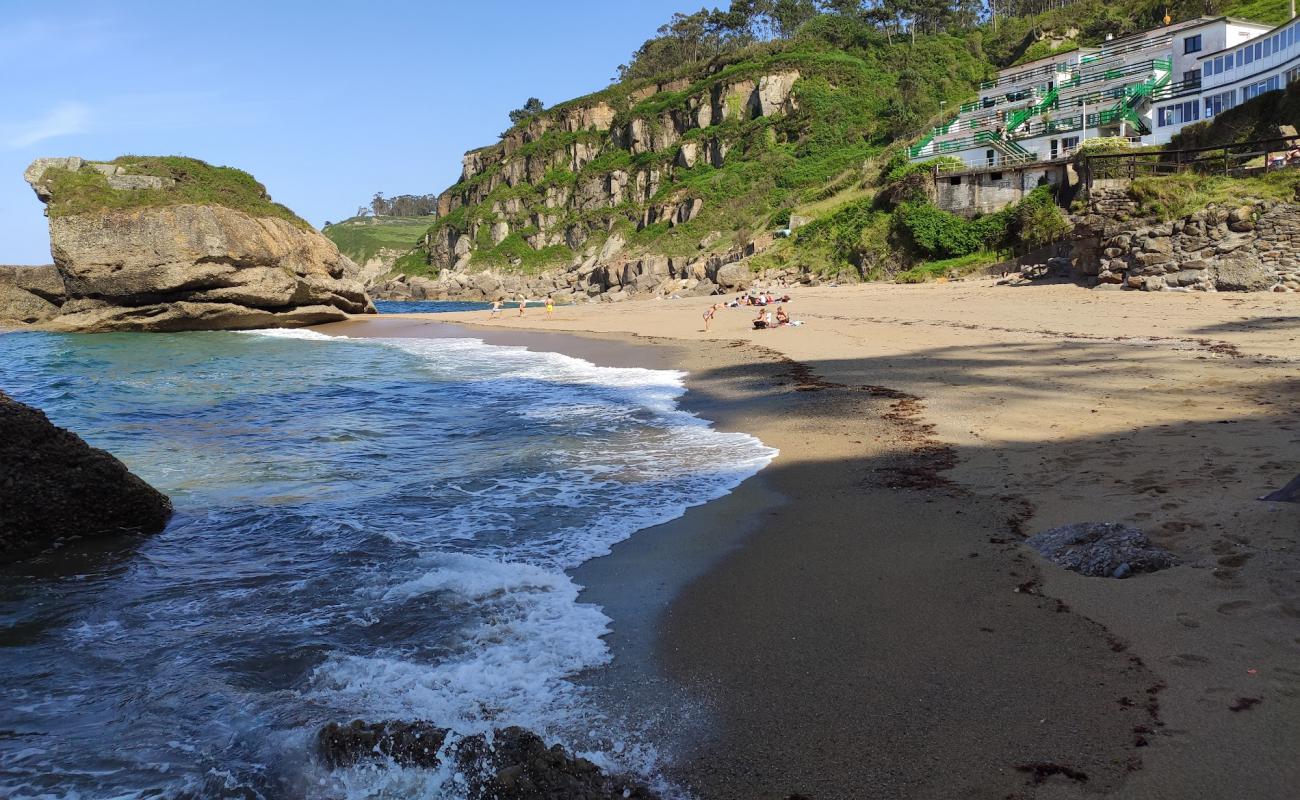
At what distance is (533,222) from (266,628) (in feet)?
332

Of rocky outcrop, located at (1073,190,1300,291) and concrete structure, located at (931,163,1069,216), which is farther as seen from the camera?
concrete structure, located at (931,163,1069,216)

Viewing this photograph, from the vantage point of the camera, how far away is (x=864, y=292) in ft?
102

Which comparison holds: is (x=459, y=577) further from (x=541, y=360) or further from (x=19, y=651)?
(x=541, y=360)

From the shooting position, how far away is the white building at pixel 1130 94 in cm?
3619

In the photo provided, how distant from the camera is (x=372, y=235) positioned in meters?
161

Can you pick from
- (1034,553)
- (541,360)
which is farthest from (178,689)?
(541,360)

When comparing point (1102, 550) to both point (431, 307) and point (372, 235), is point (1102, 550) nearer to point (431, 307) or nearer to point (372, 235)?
point (431, 307)

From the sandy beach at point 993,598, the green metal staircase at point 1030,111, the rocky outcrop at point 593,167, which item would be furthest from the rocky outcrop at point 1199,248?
the rocky outcrop at point 593,167

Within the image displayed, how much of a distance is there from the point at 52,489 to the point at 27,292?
41.9 metres

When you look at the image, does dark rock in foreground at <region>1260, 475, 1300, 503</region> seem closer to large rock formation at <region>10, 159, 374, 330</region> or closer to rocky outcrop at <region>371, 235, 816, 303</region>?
large rock formation at <region>10, 159, 374, 330</region>

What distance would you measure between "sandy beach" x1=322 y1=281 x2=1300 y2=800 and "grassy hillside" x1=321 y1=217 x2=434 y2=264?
135 m

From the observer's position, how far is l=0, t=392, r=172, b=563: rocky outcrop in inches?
233

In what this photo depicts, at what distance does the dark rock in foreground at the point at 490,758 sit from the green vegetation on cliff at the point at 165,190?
36.7 metres


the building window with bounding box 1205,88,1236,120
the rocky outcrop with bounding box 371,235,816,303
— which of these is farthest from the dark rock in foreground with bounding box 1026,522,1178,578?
the building window with bounding box 1205,88,1236,120
